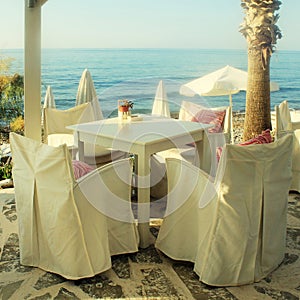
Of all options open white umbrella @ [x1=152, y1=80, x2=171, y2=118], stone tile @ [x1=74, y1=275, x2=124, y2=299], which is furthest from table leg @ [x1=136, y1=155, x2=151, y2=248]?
open white umbrella @ [x1=152, y1=80, x2=171, y2=118]

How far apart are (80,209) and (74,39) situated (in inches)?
729

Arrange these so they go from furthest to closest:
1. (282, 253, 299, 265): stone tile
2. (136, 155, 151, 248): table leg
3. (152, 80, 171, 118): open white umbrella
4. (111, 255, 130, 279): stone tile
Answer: (152, 80, 171, 118): open white umbrella, (136, 155, 151, 248): table leg, (282, 253, 299, 265): stone tile, (111, 255, 130, 279): stone tile

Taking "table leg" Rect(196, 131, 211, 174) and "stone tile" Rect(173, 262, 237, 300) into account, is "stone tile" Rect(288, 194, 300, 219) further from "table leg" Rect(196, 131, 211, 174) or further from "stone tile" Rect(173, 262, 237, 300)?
"stone tile" Rect(173, 262, 237, 300)

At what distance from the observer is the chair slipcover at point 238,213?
223 centimetres

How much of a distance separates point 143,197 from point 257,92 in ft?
9.36

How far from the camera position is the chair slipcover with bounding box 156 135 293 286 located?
223 centimetres

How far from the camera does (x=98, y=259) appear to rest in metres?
2.41

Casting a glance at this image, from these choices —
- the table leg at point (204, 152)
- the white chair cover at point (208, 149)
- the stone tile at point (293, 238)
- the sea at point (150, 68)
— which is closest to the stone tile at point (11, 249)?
the white chair cover at point (208, 149)

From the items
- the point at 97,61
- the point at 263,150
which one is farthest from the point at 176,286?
the point at 97,61

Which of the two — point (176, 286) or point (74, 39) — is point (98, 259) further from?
point (74, 39)

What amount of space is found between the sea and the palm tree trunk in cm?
1265

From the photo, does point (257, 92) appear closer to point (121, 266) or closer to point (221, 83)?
point (221, 83)

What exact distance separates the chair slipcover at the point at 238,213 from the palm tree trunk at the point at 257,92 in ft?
9.15

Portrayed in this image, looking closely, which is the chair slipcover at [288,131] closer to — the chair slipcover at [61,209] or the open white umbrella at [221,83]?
the open white umbrella at [221,83]
